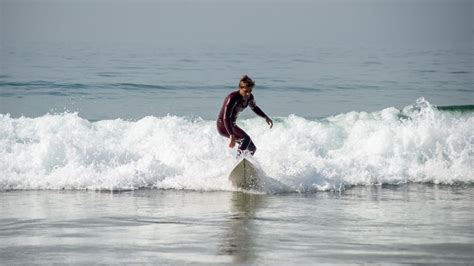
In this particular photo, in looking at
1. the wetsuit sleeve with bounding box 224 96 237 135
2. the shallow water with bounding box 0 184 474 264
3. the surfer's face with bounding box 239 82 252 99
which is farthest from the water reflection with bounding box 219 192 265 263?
the surfer's face with bounding box 239 82 252 99

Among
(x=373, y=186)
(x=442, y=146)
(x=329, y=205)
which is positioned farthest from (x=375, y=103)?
(x=329, y=205)

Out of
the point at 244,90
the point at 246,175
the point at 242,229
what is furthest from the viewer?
the point at 246,175

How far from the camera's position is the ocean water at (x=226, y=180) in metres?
9.90

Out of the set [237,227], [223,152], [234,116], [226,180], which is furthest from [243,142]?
[237,227]

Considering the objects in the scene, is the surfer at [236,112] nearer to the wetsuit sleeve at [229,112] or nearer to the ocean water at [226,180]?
the wetsuit sleeve at [229,112]

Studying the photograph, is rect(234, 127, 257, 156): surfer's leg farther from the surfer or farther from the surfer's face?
the surfer's face

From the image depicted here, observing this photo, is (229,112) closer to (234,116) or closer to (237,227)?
(234,116)

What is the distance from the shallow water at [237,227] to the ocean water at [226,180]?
0.02m

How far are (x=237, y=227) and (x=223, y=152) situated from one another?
243 inches

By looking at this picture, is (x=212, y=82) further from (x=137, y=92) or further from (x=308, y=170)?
(x=308, y=170)

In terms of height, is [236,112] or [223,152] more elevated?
[236,112]

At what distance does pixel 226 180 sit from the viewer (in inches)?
571

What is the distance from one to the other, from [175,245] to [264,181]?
4.46 meters

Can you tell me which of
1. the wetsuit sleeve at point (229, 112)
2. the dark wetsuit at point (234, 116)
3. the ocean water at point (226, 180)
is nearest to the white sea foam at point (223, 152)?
the ocean water at point (226, 180)
